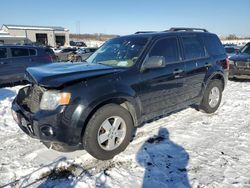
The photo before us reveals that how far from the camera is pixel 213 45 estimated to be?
6.04 meters

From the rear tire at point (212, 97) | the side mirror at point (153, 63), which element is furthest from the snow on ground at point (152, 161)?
the side mirror at point (153, 63)

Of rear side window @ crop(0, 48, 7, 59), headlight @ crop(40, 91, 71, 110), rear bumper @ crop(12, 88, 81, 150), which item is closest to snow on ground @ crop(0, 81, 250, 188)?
rear bumper @ crop(12, 88, 81, 150)

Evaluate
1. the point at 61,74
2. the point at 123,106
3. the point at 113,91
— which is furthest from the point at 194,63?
the point at 61,74

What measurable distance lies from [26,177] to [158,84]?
2490 millimetres

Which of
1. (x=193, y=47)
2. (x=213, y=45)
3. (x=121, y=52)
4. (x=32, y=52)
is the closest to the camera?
(x=121, y=52)

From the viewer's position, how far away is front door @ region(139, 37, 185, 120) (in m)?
4.30

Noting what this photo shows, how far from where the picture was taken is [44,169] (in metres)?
3.59

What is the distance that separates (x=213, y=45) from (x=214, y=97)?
121 cm

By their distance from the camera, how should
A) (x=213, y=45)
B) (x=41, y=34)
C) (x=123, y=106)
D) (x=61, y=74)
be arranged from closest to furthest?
1. (x=61, y=74)
2. (x=123, y=106)
3. (x=213, y=45)
4. (x=41, y=34)

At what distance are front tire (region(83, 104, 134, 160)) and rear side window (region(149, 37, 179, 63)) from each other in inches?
49.2

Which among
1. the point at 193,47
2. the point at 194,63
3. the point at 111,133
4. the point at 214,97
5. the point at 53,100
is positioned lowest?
the point at 111,133

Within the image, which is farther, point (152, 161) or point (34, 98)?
point (34, 98)

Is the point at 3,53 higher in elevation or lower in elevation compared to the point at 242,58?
lower

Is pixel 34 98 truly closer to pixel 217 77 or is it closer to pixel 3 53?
pixel 217 77
